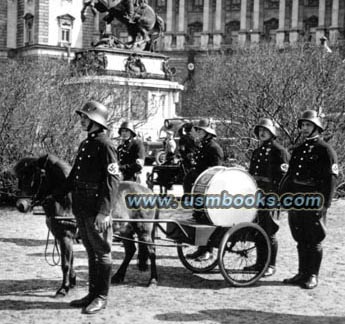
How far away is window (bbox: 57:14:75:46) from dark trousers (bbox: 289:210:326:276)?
66345 millimetres

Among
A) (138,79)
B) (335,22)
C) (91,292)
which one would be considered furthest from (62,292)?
(335,22)

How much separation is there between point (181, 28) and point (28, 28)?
813 inches

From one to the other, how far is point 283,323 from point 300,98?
13.2 metres

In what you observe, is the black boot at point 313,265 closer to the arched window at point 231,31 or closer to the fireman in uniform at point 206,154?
the fireman in uniform at point 206,154

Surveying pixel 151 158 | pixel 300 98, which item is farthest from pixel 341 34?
pixel 300 98

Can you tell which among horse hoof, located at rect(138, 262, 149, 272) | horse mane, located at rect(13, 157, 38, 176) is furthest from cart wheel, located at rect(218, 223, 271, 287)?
horse mane, located at rect(13, 157, 38, 176)

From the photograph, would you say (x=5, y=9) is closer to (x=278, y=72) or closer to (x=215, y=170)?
(x=278, y=72)

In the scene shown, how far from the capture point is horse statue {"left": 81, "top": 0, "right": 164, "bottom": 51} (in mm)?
29844

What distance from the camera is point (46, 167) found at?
8.21 m

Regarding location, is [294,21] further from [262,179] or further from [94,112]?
[94,112]

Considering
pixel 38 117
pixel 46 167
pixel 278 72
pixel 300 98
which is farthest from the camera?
pixel 278 72

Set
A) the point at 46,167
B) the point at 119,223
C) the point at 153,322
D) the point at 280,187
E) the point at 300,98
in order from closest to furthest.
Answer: the point at 153,322 < the point at 46,167 < the point at 119,223 < the point at 280,187 < the point at 300,98

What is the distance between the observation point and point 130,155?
1259 centimetres

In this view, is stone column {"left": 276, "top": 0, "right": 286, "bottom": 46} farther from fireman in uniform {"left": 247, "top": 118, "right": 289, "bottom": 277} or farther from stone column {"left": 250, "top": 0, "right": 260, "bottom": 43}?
fireman in uniform {"left": 247, "top": 118, "right": 289, "bottom": 277}
